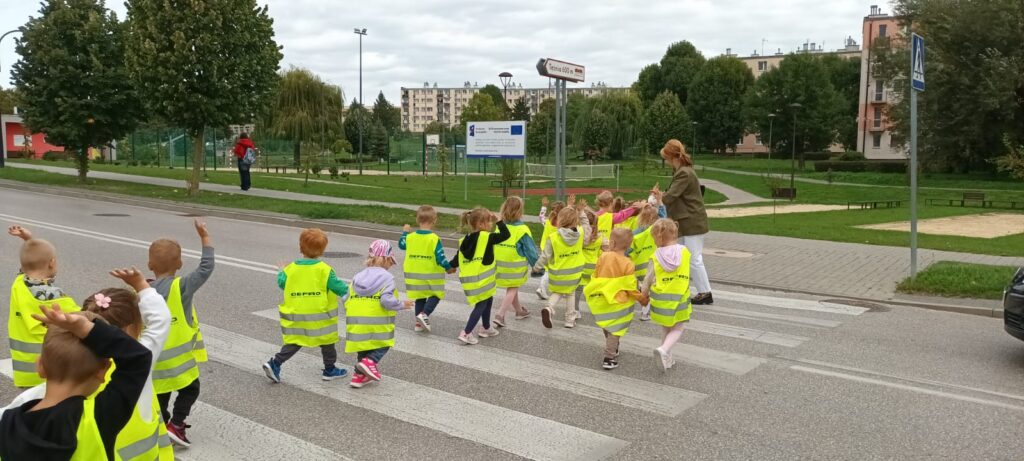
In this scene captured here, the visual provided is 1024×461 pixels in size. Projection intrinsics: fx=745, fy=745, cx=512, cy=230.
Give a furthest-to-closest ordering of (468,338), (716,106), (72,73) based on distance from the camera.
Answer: (716,106) < (72,73) < (468,338)

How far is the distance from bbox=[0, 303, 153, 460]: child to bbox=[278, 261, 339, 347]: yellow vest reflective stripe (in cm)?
280

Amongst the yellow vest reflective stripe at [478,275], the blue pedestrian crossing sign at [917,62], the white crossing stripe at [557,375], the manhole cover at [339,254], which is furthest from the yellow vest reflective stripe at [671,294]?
the manhole cover at [339,254]

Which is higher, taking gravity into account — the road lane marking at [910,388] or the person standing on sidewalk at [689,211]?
the person standing on sidewalk at [689,211]

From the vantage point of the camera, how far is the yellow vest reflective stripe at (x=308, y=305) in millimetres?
5285

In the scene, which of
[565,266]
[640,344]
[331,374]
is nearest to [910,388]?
[640,344]

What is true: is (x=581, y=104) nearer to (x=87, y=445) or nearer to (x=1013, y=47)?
(x=1013, y=47)

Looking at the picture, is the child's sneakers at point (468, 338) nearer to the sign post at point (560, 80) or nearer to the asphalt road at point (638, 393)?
the asphalt road at point (638, 393)

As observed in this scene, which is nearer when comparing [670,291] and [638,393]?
[638,393]

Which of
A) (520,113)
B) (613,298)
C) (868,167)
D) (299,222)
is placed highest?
(520,113)

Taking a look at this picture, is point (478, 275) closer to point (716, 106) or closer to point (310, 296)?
point (310, 296)

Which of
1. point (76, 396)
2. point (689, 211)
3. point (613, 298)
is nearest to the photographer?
point (76, 396)

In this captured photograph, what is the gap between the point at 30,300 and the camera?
404 centimetres

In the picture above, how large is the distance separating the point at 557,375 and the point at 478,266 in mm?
1511

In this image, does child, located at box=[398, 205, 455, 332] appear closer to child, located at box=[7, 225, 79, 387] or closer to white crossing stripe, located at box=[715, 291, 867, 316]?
child, located at box=[7, 225, 79, 387]
